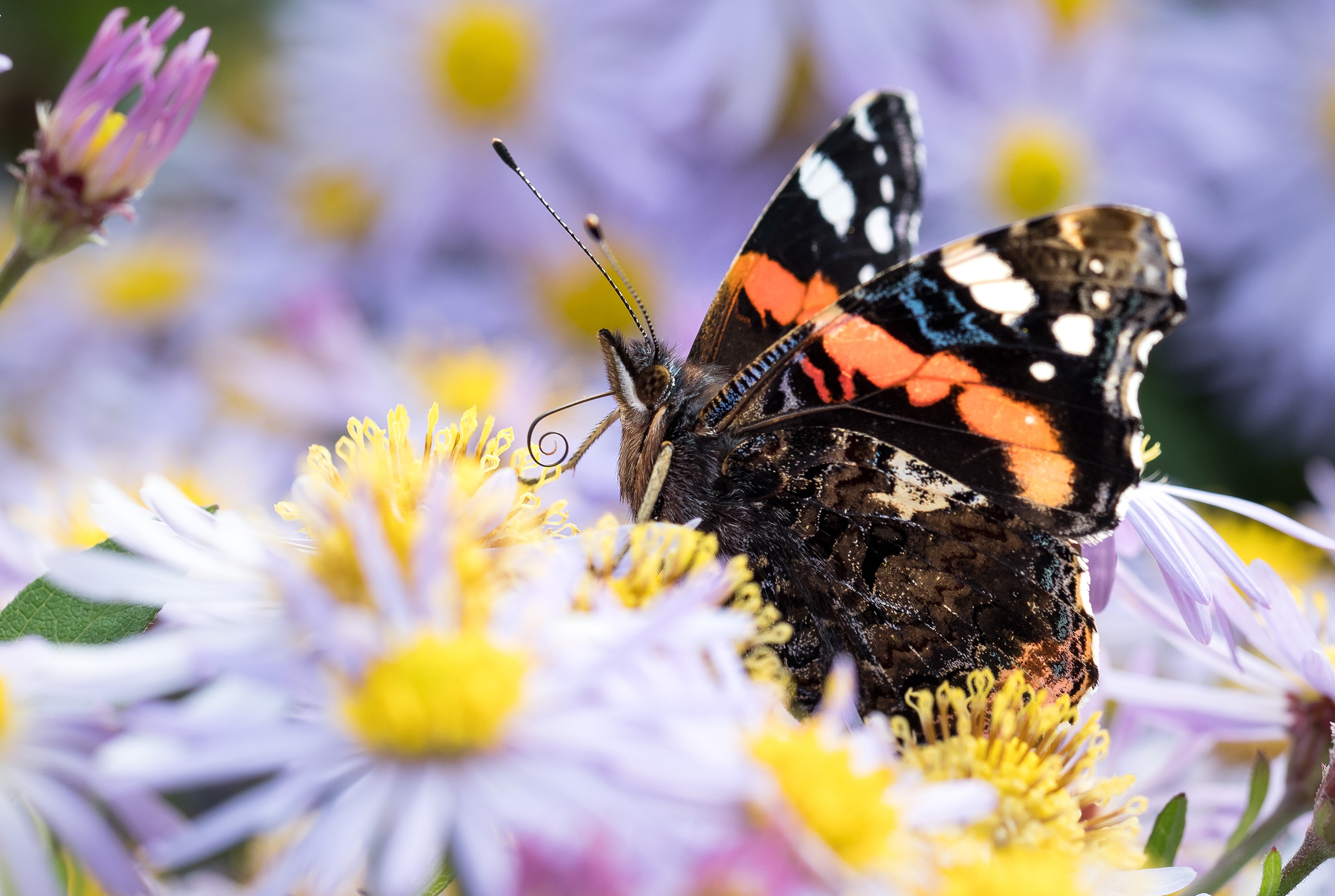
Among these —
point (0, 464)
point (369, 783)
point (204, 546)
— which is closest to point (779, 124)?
point (0, 464)

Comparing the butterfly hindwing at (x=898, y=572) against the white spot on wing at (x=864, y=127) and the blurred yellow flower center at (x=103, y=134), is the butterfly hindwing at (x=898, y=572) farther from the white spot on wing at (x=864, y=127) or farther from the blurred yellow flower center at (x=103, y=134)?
the blurred yellow flower center at (x=103, y=134)

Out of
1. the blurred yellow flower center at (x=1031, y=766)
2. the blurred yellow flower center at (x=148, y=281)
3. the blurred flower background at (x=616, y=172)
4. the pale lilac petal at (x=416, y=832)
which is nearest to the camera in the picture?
the pale lilac petal at (x=416, y=832)

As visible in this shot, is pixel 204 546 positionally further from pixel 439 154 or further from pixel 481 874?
pixel 439 154

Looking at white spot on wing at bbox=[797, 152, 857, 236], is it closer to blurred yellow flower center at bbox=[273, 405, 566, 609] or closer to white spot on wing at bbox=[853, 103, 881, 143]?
white spot on wing at bbox=[853, 103, 881, 143]

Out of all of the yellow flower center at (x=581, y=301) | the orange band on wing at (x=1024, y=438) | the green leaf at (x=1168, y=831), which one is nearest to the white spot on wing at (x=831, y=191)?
the orange band on wing at (x=1024, y=438)

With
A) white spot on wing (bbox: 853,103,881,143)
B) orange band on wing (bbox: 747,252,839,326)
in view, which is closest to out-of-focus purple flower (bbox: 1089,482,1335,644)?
orange band on wing (bbox: 747,252,839,326)

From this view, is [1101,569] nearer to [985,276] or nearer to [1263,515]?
[1263,515]
